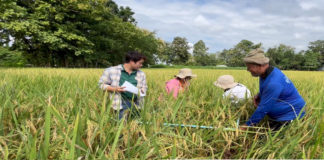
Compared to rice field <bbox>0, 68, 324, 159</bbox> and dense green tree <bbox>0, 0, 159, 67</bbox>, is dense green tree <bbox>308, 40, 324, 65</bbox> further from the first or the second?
rice field <bbox>0, 68, 324, 159</bbox>

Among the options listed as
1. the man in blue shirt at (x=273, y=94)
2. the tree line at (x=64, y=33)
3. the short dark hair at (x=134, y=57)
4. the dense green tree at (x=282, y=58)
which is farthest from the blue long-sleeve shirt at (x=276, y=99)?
the dense green tree at (x=282, y=58)

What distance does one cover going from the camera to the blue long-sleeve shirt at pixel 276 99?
1662mm

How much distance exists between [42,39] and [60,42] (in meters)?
1.51

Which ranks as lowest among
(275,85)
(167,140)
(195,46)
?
(167,140)

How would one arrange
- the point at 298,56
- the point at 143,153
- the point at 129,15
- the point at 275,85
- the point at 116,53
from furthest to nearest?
the point at 298,56 → the point at 129,15 → the point at 116,53 → the point at 275,85 → the point at 143,153

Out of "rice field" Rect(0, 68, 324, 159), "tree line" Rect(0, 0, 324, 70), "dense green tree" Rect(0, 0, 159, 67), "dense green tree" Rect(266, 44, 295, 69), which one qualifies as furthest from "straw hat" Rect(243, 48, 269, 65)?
"dense green tree" Rect(266, 44, 295, 69)

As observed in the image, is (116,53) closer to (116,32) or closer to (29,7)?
(116,32)

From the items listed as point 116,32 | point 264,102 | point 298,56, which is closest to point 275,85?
point 264,102

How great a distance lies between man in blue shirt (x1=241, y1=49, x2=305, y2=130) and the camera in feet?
5.48

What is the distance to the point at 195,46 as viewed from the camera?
68562 mm

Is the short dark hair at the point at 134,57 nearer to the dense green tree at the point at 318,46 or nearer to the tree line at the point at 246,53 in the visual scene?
the tree line at the point at 246,53

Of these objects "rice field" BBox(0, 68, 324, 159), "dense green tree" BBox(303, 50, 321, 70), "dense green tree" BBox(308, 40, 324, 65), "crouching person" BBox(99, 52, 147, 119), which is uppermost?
"dense green tree" BBox(308, 40, 324, 65)

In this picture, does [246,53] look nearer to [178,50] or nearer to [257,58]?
[178,50]

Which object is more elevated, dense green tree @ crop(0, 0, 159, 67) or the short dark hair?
dense green tree @ crop(0, 0, 159, 67)
